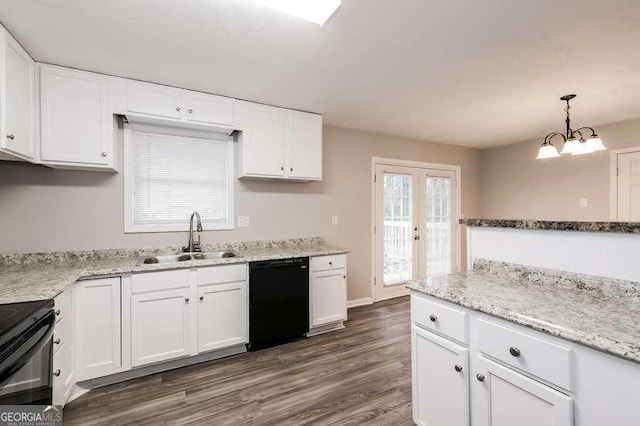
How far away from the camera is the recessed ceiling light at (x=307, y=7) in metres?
1.51

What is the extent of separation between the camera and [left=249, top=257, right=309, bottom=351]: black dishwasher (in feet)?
8.66

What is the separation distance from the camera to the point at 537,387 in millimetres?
1080

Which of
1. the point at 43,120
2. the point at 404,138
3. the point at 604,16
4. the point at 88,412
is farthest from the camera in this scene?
the point at 404,138

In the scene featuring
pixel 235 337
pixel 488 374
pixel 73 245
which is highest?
pixel 73 245

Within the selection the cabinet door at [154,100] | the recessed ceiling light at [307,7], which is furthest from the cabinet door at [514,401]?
the cabinet door at [154,100]

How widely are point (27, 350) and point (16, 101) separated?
1.65 m

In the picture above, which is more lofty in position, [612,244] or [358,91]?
[358,91]

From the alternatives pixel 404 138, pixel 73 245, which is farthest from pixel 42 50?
pixel 404 138

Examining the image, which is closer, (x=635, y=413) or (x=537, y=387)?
(x=635, y=413)

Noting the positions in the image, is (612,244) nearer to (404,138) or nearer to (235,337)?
(235,337)

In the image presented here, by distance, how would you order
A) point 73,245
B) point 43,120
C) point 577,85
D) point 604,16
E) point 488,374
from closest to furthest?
point 488,374 < point 604,16 < point 43,120 < point 73,245 < point 577,85

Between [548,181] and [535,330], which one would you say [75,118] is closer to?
[535,330]

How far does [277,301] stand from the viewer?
108 inches

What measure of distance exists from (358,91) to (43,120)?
2510 mm
